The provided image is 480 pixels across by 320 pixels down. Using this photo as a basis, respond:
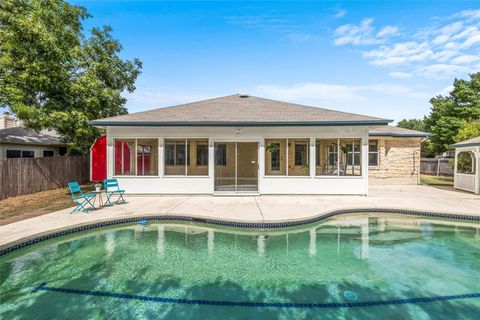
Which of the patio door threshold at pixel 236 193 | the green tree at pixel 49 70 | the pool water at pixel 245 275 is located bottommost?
the pool water at pixel 245 275

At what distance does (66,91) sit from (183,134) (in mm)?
6208

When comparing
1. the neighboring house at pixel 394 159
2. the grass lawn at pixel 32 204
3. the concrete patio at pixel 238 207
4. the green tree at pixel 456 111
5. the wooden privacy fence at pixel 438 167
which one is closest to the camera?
the concrete patio at pixel 238 207

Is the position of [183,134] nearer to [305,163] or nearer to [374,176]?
[305,163]

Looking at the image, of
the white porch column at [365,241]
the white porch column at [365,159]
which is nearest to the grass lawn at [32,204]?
the white porch column at [365,241]

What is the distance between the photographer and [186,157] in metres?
9.97

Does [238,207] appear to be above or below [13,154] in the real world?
below

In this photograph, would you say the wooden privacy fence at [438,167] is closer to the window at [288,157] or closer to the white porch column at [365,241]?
the window at [288,157]

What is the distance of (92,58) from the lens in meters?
14.2

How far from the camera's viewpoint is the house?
31.7ft

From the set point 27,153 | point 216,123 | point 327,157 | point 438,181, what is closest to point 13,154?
point 27,153

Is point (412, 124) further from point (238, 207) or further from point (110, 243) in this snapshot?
point (110, 243)

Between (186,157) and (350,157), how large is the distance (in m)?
6.79

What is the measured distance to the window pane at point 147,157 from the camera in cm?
1007

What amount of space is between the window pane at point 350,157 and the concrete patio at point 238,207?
3.48 feet
